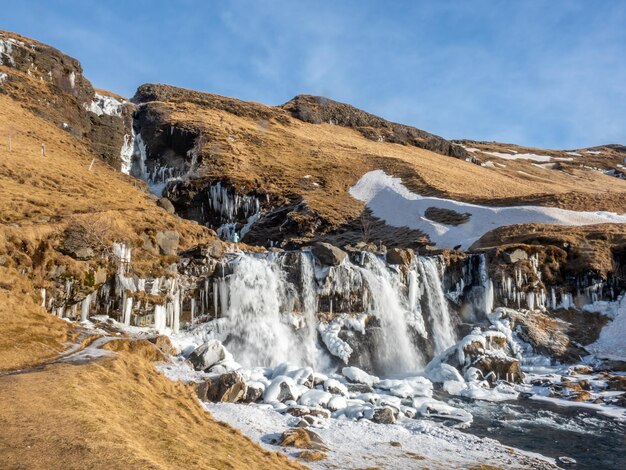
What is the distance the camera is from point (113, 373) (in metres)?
9.95

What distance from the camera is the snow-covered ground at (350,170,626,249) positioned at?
3850 centimetres

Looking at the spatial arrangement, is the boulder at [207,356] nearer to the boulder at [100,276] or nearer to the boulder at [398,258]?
the boulder at [100,276]

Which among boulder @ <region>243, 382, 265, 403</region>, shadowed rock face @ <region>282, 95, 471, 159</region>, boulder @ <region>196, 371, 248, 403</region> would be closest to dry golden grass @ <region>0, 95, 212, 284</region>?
boulder @ <region>196, 371, 248, 403</region>

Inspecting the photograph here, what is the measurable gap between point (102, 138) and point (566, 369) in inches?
1932

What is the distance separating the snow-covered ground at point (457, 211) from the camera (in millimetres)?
38500

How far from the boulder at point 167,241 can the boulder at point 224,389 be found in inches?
389

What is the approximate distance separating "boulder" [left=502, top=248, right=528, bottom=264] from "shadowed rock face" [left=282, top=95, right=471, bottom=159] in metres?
51.3

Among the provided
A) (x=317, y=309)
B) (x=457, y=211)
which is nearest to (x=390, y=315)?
(x=317, y=309)

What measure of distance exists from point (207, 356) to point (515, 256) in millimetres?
21355

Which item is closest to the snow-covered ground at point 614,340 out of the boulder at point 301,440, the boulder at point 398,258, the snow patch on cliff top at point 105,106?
the boulder at point 398,258

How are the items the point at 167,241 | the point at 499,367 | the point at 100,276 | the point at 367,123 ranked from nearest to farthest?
the point at 100,276 → the point at 499,367 → the point at 167,241 → the point at 367,123

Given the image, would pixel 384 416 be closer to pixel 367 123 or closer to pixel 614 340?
pixel 614 340

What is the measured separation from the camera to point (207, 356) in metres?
16.1

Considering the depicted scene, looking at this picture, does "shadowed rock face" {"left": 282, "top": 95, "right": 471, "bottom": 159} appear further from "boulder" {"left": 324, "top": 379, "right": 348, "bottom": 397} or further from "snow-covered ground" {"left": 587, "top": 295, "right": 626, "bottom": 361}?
"boulder" {"left": 324, "top": 379, "right": 348, "bottom": 397}
